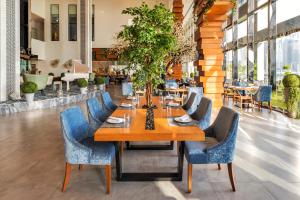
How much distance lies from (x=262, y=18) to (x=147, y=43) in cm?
905

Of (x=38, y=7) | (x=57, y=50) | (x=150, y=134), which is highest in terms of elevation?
(x=38, y=7)

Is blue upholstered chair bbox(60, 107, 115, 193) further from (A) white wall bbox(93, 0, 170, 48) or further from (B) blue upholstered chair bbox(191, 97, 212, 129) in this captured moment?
(A) white wall bbox(93, 0, 170, 48)

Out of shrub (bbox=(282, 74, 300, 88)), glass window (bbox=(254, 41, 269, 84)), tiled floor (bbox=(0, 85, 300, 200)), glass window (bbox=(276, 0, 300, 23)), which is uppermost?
glass window (bbox=(276, 0, 300, 23))

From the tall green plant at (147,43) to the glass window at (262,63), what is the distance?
8285 mm

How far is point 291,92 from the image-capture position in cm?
780

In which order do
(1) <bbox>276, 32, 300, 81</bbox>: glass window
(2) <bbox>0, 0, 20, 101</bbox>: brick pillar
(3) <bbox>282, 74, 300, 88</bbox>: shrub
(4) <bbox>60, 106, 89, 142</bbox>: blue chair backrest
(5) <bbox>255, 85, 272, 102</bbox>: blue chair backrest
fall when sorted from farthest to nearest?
(2) <bbox>0, 0, 20, 101</bbox>: brick pillar
(5) <bbox>255, 85, 272, 102</bbox>: blue chair backrest
(1) <bbox>276, 32, 300, 81</bbox>: glass window
(3) <bbox>282, 74, 300, 88</bbox>: shrub
(4) <bbox>60, 106, 89, 142</bbox>: blue chair backrest

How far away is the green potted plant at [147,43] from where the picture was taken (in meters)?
3.02

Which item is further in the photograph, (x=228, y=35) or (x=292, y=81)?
(x=228, y=35)

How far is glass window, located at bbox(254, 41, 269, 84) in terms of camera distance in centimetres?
1070

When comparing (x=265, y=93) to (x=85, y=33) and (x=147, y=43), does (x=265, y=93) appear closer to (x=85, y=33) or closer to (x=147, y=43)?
(x=147, y=43)

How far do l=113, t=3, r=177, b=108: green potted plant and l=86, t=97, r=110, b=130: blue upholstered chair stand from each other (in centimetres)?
121

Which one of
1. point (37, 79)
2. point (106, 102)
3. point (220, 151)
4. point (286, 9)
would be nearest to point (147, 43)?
point (220, 151)

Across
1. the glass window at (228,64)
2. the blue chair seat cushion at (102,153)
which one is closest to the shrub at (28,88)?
the blue chair seat cushion at (102,153)

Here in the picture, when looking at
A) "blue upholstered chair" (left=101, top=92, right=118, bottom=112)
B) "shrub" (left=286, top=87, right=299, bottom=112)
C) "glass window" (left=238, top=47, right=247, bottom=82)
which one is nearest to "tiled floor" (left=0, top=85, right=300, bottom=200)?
"blue upholstered chair" (left=101, top=92, right=118, bottom=112)
